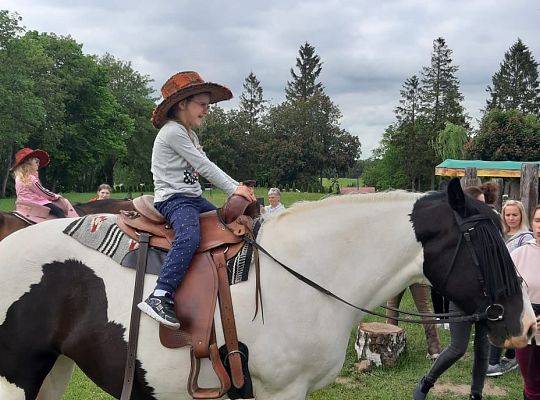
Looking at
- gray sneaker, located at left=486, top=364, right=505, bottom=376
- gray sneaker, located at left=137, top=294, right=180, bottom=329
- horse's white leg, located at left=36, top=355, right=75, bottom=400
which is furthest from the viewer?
gray sneaker, located at left=486, top=364, right=505, bottom=376

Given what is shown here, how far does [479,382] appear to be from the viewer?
15.0 ft

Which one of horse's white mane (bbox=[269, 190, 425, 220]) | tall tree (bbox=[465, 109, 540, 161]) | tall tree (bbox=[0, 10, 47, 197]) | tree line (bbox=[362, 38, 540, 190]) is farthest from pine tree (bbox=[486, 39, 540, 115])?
horse's white mane (bbox=[269, 190, 425, 220])

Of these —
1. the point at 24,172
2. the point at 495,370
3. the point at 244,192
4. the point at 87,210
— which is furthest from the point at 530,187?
the point at 24,172

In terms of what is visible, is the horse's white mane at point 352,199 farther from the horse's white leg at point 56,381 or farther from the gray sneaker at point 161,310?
the horse's white leg at point 56,381

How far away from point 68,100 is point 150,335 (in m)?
46.0

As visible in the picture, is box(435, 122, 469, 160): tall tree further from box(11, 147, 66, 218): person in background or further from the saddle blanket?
the saddle blanket

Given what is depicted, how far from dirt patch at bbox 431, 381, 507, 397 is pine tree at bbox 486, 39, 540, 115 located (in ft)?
171

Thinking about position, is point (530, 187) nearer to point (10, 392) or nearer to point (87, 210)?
point (87, 210)

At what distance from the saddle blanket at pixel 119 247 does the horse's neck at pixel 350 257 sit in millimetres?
141

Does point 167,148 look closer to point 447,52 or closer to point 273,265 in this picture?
point 273,265

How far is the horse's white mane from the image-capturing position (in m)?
2.82

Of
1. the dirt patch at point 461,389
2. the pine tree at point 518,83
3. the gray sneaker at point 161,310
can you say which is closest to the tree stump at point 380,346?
the dirt patch at point 461,389

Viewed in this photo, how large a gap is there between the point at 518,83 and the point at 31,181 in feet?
187

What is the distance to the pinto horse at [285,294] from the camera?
261 cm
